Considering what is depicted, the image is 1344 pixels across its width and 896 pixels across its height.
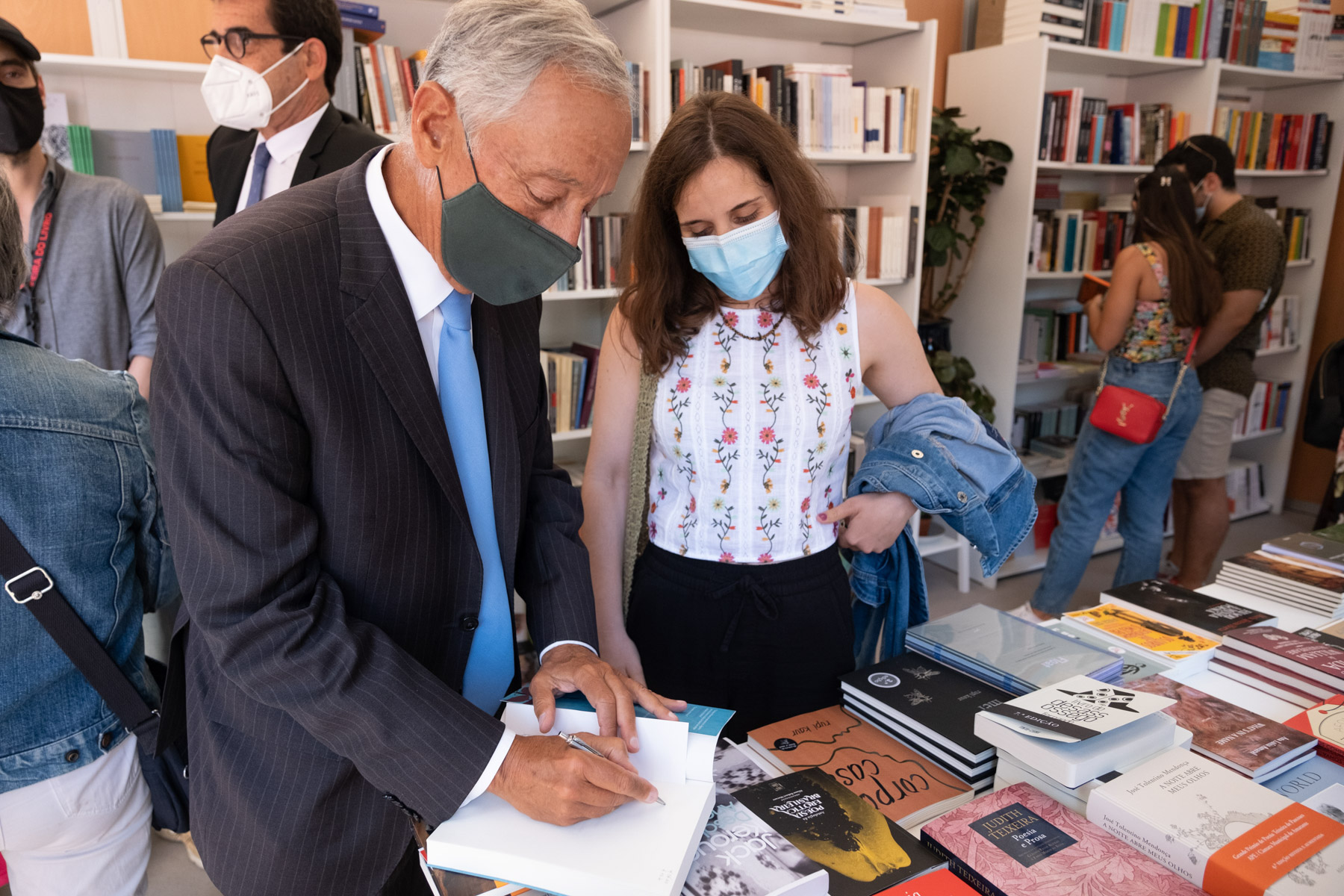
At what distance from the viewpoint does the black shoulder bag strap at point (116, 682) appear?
45.3 inches

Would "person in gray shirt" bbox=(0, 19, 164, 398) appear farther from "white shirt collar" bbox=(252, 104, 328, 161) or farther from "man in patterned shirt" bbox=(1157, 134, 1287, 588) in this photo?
"man in patterned shirt" bbox=(1157, 134, 1287, 588)

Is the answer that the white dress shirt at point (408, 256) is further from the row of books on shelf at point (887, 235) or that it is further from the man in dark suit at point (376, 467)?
the row of books on shelf at point (887, 235)

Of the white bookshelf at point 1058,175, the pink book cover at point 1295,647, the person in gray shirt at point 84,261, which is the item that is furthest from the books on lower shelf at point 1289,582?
the person in gray shirt at point 84,261

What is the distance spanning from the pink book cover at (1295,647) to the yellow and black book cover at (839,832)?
0.78m

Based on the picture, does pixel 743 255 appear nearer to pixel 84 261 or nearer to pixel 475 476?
pixel 475 476

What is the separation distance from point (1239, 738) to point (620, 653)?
93 cm

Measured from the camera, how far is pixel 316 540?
2.94 ft

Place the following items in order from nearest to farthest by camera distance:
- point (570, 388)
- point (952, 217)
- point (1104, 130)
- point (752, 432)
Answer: point (752, 432) → point (570, 388) → point (952, 217) → point (1104, 130)

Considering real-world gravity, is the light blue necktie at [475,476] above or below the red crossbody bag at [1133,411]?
above

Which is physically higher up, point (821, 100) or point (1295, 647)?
point (821, 100)

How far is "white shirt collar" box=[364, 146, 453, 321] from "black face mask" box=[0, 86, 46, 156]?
161 centimetres

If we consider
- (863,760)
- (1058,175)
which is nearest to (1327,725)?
(863,760)

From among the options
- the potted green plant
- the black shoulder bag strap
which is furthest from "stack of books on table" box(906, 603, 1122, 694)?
the potted green plant

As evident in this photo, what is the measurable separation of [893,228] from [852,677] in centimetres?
252
